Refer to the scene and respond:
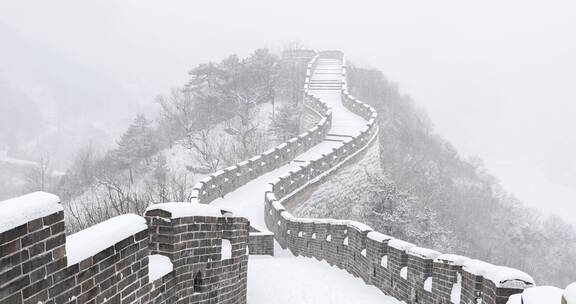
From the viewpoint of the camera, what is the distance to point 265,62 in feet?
144

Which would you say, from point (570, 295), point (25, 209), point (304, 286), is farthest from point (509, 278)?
point (304, 286)

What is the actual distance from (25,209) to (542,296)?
298 cm

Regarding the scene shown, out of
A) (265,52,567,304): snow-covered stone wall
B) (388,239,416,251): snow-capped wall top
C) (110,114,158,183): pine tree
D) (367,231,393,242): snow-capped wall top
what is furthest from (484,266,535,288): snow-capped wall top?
(110,114,158,183): pine tree

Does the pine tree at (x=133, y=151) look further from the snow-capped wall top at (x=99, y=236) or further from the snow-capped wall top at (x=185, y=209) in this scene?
the snow-capped wall top at (x=99, y=236)

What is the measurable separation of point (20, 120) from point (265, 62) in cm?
7290

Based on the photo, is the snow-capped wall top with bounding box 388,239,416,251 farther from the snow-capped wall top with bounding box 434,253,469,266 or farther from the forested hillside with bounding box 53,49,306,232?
the forested hillside with bounding box 53,49,306,232

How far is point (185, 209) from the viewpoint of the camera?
5977mm

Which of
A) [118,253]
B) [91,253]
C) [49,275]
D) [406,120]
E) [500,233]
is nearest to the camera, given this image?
[49,275]

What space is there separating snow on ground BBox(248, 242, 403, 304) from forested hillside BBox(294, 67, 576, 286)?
9954 millimetres

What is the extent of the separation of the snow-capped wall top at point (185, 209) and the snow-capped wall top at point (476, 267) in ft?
10.3

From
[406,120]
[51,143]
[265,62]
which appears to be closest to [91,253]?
[265,62]

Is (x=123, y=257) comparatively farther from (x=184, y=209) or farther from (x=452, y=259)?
(x=452, y=259)

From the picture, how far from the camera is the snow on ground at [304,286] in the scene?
9.38 meters

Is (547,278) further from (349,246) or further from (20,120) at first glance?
(20,120)
